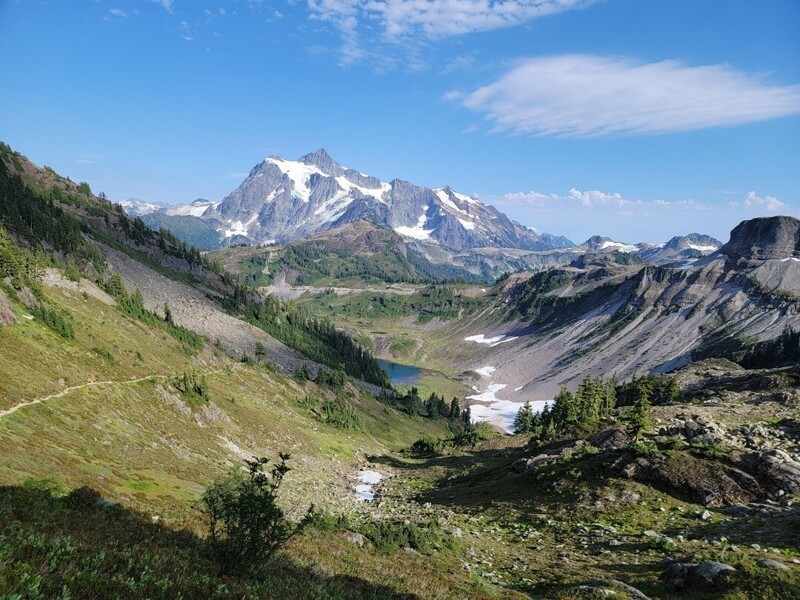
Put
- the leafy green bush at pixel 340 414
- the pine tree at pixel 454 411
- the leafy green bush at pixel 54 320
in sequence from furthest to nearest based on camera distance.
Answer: the pine tree at pixel 454 411 < the leafy green bush at pixel 340 414 < the leafy green bush at pixel 54 320

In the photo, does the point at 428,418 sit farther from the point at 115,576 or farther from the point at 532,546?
the point at 115,576

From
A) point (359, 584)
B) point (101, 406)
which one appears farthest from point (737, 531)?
point (101, 406)

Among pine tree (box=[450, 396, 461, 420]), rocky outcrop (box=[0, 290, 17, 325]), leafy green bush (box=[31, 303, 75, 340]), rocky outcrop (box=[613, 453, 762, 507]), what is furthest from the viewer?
pine tree (box=[450, 396, 461, 420])

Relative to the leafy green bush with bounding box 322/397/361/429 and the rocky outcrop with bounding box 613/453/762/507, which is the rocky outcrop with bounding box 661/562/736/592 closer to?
the rocky outcrop with bounding box 613/453/762/507

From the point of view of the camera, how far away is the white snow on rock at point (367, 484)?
66.4 metres

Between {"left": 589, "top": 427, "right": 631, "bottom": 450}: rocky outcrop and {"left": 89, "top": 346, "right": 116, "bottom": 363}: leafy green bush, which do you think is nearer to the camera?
{"left": 589, "top": 427, "right": 631, "bottom": 450}: rocky outcrop

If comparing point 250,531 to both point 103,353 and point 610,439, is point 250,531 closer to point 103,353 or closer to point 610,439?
point 610,439

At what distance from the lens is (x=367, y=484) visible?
76000mm

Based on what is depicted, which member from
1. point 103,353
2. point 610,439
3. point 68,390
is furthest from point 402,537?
point 103,353

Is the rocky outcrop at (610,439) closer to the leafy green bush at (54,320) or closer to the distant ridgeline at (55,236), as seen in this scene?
the leafy green bush at (54,320)

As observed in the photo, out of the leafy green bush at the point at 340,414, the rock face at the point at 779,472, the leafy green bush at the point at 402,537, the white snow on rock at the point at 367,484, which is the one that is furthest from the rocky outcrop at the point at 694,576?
the leafy green bush at the point at 340,414

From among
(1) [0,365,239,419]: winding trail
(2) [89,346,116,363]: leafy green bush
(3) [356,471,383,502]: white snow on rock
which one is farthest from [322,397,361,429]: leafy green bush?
(2) [89,346,116,363]: leafy green bush

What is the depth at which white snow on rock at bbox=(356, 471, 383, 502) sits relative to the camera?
218ft

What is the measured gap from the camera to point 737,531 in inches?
1299
